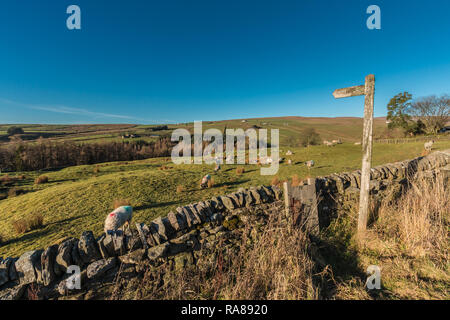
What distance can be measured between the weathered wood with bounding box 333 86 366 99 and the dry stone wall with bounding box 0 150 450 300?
7.29 feet

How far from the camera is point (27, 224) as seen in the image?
17.7 ft

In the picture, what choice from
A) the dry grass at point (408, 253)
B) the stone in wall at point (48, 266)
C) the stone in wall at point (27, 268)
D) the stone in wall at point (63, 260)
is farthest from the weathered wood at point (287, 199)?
the stone in wall at point (27, 268)

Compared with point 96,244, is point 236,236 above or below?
below

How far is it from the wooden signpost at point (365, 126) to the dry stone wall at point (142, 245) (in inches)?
33.3

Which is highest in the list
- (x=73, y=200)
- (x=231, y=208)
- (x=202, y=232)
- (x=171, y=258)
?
(x=231, y=208)

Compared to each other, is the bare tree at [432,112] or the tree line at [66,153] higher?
the bare tree at [432,112]

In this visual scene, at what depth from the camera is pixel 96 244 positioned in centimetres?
267

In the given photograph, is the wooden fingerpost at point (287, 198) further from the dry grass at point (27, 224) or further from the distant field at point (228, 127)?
the distant field at point (228, 127)

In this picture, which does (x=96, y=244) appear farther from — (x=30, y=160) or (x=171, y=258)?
(x=30, y=160)

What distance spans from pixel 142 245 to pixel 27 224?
211 inches

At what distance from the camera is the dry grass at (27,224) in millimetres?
5309

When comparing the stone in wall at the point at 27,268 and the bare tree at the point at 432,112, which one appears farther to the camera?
the bare tree at the point at 432,112

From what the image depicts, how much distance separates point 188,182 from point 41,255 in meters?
8.12
